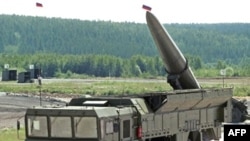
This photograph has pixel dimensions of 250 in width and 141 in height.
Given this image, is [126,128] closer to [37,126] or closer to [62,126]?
[62,126]

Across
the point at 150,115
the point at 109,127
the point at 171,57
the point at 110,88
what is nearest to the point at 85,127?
the point at 109,127

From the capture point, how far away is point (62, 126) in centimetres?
1552

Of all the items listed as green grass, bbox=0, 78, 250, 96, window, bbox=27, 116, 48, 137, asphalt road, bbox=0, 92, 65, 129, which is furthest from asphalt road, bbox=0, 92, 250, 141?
window, bbox=27, 116, 48, 137

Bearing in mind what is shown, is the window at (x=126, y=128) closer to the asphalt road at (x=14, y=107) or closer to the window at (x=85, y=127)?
the window at (x=85, y=127)

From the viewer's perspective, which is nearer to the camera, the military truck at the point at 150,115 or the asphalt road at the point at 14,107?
the military truck at the point at 150,115

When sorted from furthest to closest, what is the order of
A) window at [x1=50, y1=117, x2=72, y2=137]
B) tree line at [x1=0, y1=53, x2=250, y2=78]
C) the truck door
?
tree line at [x1=0, y1=53, x2=250, y2=78] < the truck door < window at [x1=50, y1=117, x2=72, y2=137]

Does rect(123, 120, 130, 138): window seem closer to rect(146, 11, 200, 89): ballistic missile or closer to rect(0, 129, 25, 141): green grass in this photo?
rect(146, 11, 200, 89): ballistic missile

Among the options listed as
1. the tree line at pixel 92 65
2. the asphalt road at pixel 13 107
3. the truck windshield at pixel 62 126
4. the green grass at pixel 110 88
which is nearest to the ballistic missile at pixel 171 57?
the truck windshield at pixel 62 126

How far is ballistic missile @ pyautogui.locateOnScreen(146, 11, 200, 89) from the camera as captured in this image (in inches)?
800

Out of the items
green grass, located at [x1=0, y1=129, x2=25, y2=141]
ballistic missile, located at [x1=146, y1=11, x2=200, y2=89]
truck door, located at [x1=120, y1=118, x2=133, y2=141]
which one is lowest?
green grass, located at [x1=0, y1=129, x2=25, y2=141]

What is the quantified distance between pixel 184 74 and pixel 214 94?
1854 millimetres

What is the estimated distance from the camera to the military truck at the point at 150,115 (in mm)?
15312

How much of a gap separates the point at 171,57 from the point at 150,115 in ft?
14.2

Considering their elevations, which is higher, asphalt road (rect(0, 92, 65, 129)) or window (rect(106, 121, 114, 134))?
window (rect(106, 121, 114, 134))
